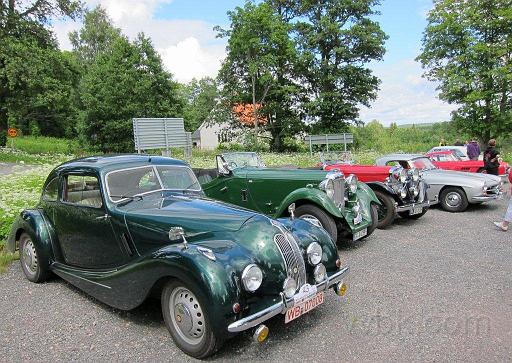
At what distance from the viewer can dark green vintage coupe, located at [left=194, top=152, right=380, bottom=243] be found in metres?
6.32

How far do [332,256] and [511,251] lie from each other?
13.2 feet

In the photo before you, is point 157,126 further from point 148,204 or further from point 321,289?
point 321,289

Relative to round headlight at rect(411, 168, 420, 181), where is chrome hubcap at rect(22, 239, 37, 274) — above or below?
below

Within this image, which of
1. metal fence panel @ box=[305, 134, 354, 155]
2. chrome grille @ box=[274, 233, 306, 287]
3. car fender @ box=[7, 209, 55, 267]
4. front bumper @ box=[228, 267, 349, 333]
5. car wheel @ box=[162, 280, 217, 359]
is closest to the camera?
front bumper @ box=[228, 267, 349, 333]

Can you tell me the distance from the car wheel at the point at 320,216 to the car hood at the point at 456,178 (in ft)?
17.4

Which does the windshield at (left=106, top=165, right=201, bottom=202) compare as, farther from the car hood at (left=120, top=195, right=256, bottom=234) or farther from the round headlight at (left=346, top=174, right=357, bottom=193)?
the round headlight at (left=346, top=174, right=357, bottom=193)

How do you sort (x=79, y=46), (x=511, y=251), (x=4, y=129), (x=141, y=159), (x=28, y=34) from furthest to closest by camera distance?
(x=79, y=46) → (x=4, y=129) → (x=28, y=34) → (x=511, y=251) → (x=141, y=159)

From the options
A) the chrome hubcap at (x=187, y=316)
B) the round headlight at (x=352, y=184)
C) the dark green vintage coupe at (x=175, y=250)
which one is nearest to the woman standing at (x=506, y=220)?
the round headlight at (x=352, y=184)

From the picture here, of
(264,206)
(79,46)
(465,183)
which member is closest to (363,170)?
(465,183)

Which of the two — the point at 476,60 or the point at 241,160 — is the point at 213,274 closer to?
the point at 241,160

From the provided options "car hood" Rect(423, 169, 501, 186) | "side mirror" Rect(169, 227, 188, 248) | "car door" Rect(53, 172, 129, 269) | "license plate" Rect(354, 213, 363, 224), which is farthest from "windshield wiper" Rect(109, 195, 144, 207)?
"car hood" Rect(423, 169, 501, 186)

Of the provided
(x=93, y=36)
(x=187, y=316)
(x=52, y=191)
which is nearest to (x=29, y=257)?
(x=52, y=191)

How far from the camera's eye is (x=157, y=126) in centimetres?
1273

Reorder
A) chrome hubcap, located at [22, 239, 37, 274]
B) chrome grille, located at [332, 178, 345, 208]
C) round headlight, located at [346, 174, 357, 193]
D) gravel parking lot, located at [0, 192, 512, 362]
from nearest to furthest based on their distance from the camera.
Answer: gravel parking lot, located at [0, 192, 512, 362]
chrome hubcap, located at [22, 239, 37, 274]
chrome grille, located at [332, 178, 345, 208]
round headlight, located at [346, 174, 357, 193]
